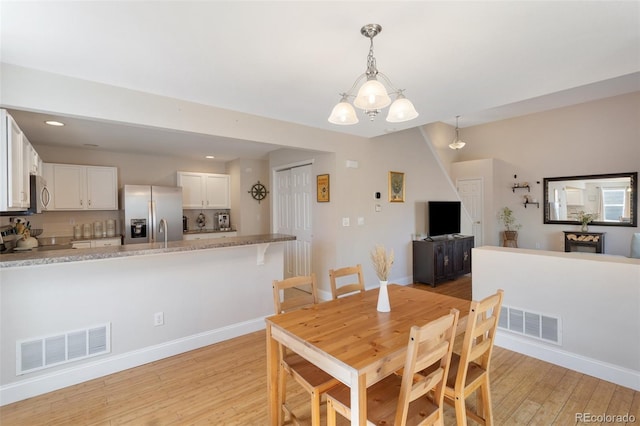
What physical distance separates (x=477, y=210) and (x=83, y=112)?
779 centimetres

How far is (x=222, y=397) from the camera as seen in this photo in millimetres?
2225

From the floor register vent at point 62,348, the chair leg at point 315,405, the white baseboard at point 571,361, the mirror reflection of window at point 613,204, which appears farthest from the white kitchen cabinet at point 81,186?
the mirror reflection of window at point 613,204

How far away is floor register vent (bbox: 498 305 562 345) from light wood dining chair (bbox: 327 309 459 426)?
1860 mm

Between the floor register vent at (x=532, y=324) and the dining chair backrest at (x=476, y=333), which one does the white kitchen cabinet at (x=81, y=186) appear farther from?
the floor register vent at (x=532, y=324)

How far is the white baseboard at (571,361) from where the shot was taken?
228cm

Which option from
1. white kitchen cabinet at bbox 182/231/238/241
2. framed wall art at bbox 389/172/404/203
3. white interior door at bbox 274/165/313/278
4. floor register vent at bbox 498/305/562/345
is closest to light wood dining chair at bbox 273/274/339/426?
floor register vent at bbox 498/305/562/345

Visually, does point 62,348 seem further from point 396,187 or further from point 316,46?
point 396,187

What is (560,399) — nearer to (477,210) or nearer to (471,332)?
(471,332)

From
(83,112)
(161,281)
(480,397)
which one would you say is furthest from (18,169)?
(480,397)

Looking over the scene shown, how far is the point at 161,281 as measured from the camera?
2809 mm

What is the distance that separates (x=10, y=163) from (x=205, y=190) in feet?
13.2

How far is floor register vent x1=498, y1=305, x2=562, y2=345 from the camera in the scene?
8.68 ft

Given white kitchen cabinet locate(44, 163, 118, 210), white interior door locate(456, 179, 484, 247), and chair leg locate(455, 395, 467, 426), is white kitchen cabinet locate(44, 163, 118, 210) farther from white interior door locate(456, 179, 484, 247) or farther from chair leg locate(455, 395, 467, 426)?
white interior door locate(456, 179, 484, 247)

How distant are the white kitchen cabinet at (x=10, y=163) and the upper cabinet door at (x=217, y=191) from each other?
3699mm
